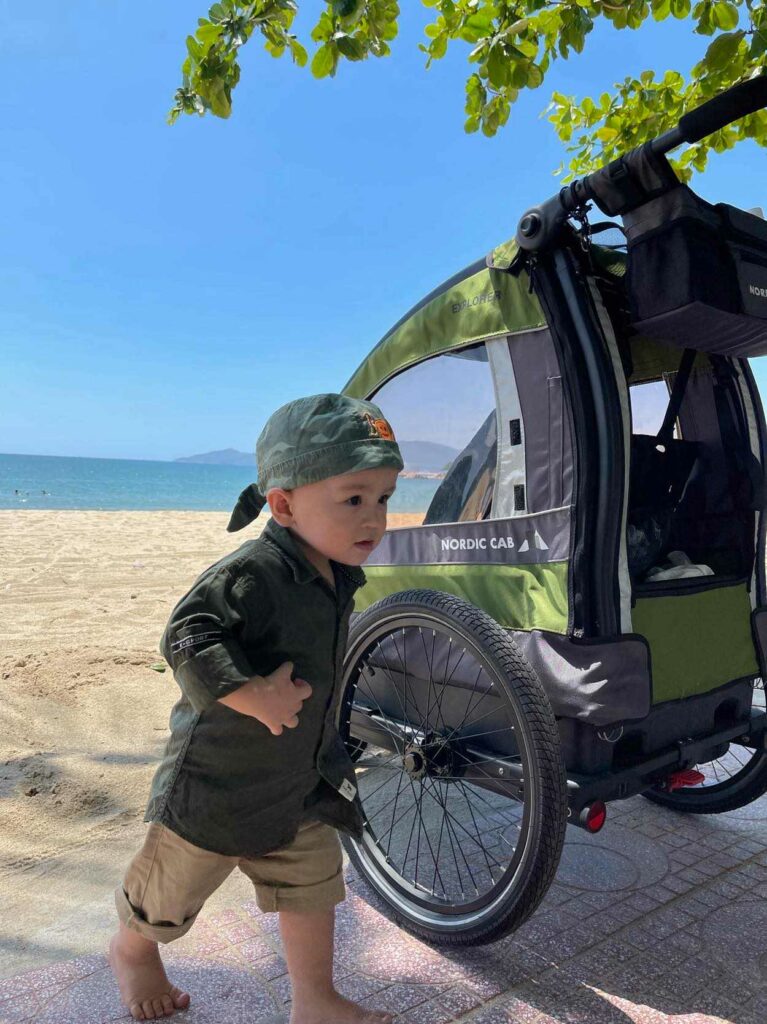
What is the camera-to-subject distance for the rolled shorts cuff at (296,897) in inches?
72.7

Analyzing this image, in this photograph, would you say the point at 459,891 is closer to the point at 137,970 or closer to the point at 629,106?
the point at 137,970

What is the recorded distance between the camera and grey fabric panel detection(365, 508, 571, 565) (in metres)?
2.39

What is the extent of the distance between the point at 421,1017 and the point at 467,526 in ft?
4.91

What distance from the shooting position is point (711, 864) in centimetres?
279

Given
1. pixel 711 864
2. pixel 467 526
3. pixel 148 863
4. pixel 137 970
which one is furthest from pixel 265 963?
pixel 711 864

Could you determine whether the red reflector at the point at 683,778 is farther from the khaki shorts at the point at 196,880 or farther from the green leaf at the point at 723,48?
the green leaf at the point at 723,48

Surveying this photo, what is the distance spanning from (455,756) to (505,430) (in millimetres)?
1134

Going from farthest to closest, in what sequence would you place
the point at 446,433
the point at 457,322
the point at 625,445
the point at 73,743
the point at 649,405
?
1. the point at 73,743
2. the point at 649,405
3. the point at 446,433
4. the point at 457,322
5. the point at 625,445

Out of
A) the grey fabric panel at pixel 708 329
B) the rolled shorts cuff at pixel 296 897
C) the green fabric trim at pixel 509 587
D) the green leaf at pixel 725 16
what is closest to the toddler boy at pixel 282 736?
the rolled shorts cuff at pixel 296 897

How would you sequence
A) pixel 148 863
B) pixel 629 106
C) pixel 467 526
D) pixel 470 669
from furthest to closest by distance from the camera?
1. pixel 629 106
2. pixel 467 526
3. pixel 470 669
4. pixel 148 863

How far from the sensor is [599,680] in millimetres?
2158

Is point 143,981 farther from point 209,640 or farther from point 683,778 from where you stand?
point 683,778

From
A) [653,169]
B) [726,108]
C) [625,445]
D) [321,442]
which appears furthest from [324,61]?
[321,442]

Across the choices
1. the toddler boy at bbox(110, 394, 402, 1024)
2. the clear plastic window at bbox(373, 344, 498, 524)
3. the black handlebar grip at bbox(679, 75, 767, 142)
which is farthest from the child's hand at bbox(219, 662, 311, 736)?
the black handlebar grip at bbox(679, 75, 767, 142)
